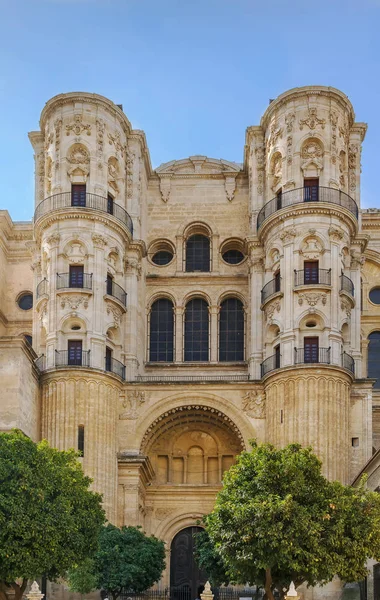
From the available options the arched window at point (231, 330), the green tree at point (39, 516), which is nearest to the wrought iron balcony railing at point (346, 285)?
the arched window at point (231, 330)

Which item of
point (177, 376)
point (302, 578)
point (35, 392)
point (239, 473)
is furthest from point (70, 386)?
point (302, 578)

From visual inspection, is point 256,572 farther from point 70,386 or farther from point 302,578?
point 70,386

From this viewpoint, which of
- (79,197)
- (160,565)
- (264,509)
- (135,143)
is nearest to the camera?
(264,509)

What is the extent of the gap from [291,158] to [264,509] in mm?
19281

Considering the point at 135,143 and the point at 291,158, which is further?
the point at 135,143

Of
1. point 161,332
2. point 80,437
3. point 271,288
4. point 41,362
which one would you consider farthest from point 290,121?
point 80,437

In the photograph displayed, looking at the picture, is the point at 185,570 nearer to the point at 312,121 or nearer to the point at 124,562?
the point at 124,562

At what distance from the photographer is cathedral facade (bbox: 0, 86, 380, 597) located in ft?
135

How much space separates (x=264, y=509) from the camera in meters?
29.1

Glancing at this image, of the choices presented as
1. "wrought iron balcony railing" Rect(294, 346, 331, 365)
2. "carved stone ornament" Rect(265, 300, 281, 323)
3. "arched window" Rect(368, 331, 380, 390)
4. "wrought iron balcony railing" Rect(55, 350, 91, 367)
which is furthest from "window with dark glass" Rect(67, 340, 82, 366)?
"arched window" Rect(368, 331, 380, 390)

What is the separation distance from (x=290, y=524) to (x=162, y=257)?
21.6m

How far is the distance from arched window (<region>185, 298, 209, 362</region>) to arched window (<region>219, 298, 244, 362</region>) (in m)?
0.70

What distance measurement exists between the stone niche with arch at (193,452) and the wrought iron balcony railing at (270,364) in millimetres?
3706

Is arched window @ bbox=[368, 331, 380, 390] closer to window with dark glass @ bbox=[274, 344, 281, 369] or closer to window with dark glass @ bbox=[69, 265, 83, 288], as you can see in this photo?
window with dark glass @ bbox=[274, 344, 281, 369]
